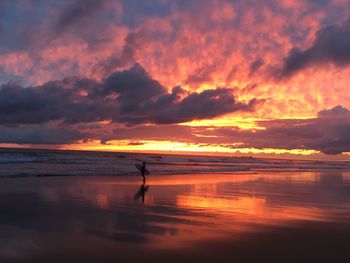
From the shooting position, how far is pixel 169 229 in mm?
10016

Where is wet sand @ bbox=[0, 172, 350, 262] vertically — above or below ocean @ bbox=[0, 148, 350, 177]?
below

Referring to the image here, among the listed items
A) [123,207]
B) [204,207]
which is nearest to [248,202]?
[204,207]

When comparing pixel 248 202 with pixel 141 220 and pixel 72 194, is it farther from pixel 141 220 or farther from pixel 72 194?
pixel 72 194

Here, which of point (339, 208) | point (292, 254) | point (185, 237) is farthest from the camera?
point (339, 208)

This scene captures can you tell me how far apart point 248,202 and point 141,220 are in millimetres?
6058

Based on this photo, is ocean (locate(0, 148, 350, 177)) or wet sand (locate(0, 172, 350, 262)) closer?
wet sand (locate(0, 172, 350, 262))

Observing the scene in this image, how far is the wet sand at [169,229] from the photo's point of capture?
7672mm

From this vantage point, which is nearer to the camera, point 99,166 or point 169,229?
point 169,229

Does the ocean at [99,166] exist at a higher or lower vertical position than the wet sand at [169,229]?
higher

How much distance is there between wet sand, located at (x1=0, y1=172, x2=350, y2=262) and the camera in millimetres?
7672

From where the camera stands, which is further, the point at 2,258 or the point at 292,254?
the point at 292,254

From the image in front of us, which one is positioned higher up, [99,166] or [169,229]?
[99,166]

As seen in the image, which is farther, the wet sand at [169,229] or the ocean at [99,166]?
the ocean at [99,166]

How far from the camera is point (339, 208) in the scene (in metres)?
14.6
